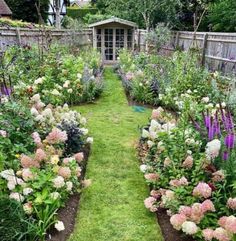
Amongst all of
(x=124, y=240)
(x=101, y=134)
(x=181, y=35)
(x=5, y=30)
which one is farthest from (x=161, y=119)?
(x=181, y=35)

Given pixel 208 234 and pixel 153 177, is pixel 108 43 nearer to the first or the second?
pixel 153 177

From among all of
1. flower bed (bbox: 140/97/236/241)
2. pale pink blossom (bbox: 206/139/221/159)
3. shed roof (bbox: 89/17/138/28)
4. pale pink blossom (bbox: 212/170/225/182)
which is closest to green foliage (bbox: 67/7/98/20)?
shed roof (bbox: 89/17/138/28)

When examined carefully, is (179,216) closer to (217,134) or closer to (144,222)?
(144,222)

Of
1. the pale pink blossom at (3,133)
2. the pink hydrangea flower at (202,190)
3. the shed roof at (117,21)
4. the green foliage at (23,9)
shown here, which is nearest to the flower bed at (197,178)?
the pink hydrangea flower at (202,190)

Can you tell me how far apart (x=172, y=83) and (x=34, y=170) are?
17.5 ft

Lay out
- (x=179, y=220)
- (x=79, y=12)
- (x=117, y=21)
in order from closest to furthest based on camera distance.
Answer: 1. (x=179, y=220)
2. (x=117, y=21)
3. (x=79, y=12)

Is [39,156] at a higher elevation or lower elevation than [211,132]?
lower

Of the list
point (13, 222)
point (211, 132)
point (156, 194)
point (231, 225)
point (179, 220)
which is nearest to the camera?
point (231, 225)

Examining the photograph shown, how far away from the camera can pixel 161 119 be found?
5617 millimetres

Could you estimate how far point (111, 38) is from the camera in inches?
687

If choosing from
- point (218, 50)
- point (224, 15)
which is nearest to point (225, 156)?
point (218, 50)

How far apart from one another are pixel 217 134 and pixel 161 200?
0.93m

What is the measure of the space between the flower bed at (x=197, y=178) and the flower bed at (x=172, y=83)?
3.14 metres

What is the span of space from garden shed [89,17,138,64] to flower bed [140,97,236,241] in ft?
43.6
